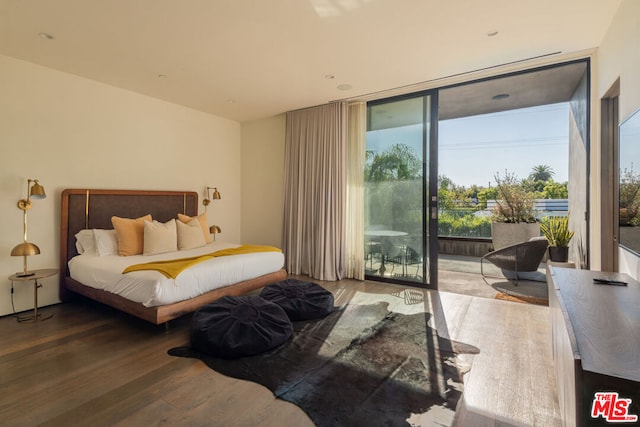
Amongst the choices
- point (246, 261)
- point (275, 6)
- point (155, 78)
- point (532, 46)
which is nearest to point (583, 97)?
point (532, 46)

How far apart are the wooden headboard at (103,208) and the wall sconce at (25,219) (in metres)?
0.30

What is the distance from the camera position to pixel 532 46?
9.86 feet

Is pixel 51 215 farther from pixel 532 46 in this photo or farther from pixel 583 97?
pixel 583 97

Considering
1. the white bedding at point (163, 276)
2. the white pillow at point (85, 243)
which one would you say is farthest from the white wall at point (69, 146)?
the white bedding at point (163, 276)

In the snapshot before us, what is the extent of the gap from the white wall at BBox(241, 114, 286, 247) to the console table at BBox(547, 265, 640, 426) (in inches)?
167

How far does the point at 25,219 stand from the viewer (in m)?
3.25

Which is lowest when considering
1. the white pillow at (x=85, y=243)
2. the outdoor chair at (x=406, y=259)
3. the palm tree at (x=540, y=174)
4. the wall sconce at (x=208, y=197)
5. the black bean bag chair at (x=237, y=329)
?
the black bean bag chair at (x=237, y=329)

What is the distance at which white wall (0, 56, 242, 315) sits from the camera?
321 centimetres

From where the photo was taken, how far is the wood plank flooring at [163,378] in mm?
1690

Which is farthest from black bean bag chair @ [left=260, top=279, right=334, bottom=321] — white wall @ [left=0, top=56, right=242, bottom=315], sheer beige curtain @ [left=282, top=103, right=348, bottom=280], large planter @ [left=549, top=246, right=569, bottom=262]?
large planter @ [left=549, top=246, right=569, bottom=262]

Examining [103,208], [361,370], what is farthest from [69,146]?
[361,370]

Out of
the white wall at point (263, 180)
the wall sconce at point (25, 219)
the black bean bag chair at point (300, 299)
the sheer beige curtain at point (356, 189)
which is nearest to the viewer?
the wall sconce at point (25, 219)

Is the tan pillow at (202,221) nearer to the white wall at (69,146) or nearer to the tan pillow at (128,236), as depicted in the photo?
the white wall at (69,146)

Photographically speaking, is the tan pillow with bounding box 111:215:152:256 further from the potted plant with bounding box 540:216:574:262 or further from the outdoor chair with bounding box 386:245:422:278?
the potted plant with bounding box 540:216:574:262
